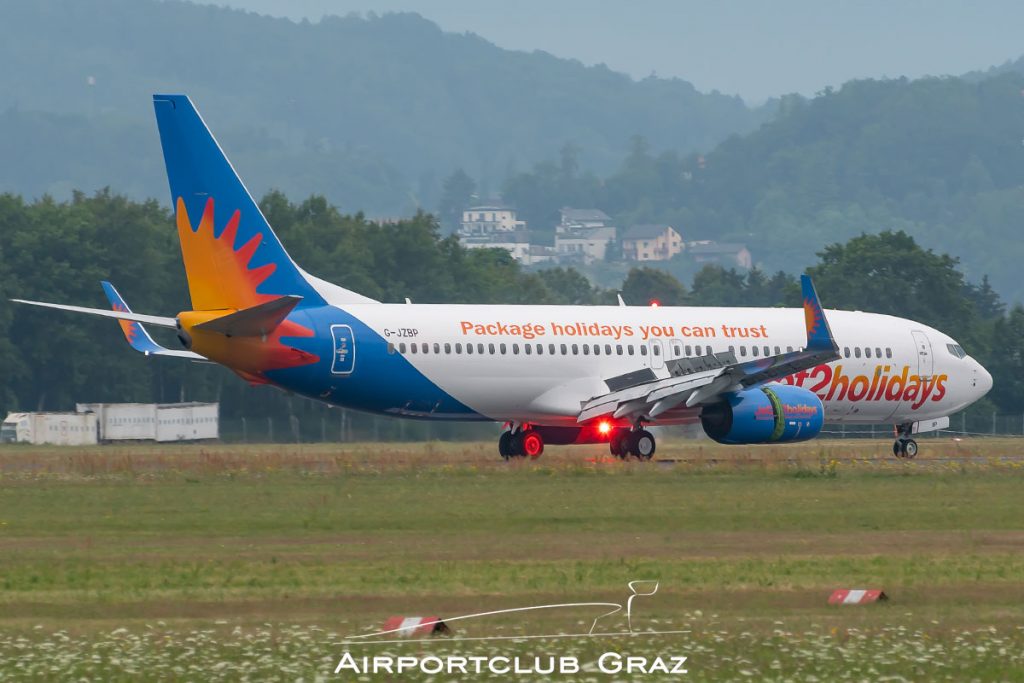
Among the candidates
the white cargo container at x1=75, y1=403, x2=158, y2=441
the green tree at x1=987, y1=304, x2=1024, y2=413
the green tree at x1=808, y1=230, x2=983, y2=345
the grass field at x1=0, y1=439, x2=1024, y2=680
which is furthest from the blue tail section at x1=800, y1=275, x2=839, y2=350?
the green tree at x1=808, y1=230, x2=983, y2=345

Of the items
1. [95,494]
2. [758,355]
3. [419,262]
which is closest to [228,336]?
[95,494]

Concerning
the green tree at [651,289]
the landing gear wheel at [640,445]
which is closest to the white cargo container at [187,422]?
the landing gear wheel at [640,445]

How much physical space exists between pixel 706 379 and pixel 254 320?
1043cm

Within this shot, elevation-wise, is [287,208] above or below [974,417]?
above

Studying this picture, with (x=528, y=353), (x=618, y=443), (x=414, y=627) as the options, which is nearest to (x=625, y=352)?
(x=618, y=443)

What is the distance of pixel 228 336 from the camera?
136ft

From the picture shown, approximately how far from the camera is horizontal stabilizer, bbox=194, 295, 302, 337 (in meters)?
40.2

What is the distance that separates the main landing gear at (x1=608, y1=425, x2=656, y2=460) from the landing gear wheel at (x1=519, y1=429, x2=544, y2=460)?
83.7 inches

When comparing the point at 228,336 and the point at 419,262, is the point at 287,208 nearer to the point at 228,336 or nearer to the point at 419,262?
the point at 419,262

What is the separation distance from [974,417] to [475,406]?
44862 millimetres

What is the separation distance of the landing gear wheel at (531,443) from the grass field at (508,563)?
175 inches

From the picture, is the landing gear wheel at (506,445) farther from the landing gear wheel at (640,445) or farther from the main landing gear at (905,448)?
the main landing gear at (905,448)
